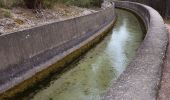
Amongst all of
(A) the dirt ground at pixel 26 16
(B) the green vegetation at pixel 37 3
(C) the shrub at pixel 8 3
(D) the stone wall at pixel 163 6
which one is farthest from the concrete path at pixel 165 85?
(D) the stone wall at pixel 163 6

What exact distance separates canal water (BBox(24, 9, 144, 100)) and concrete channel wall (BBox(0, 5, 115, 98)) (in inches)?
13.6

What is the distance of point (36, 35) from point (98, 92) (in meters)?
2.36

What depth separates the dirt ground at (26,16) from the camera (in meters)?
10.9

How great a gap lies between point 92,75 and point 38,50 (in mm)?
1531

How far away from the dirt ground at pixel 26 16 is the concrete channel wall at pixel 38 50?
76 centimetres

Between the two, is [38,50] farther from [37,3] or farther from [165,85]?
[37,3]

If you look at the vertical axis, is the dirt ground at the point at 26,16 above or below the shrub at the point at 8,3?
below

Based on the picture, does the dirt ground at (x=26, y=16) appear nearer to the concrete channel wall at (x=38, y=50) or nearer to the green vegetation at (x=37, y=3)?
the green vegetation at (x=37, y=3)

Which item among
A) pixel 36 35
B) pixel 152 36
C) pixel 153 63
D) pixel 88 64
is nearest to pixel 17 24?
pixel 36 35

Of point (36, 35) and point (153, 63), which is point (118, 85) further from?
point (36, 35)

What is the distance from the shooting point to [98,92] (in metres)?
8.88

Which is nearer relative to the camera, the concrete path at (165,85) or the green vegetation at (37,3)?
the concrete path at (165,85)

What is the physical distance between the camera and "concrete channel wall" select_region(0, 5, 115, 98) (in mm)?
8430

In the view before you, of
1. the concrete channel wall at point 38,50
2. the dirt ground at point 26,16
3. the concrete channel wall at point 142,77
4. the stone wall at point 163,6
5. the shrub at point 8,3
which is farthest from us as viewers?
the stone wall at point 163,6
